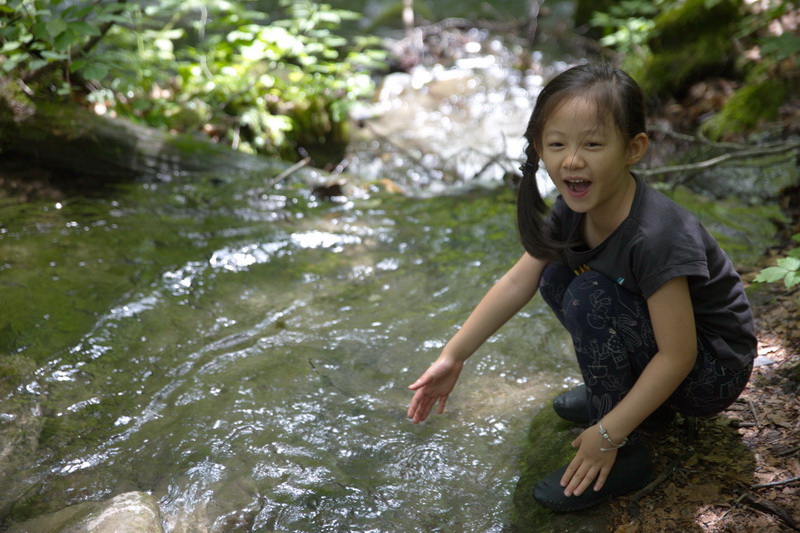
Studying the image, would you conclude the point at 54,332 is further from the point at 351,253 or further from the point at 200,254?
the point at 351,253

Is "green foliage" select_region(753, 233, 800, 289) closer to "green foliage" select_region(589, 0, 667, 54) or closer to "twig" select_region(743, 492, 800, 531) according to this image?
"twig" select_region(743, 492, 800, 531)

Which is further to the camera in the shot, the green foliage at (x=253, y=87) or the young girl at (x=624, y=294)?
the green foliage at (x=253, y=87)

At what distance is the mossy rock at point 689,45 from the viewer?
19.4 feet

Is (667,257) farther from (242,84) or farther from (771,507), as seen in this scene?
(242,84)

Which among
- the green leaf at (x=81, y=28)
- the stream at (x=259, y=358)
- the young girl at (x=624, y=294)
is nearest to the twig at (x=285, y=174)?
the stream at (x=259, y=358)

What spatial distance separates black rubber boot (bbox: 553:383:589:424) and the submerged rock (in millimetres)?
1332

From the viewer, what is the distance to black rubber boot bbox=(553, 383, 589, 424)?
2.11 m

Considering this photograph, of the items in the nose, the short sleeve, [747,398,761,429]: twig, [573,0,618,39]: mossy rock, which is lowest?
[747,398,761,429]: twig

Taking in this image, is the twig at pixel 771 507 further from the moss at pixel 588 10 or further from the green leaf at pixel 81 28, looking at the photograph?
the moss at pixel 588 10

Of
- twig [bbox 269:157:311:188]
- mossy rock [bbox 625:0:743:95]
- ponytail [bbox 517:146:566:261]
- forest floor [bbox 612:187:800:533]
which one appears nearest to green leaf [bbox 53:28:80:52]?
twig [bbox 269:157:311:188]

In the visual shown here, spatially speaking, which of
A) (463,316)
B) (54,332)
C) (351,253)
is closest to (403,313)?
(463,316)

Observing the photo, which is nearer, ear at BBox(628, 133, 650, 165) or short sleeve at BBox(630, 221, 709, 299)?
short sleeve at BBox(630, 221, 709, 299)

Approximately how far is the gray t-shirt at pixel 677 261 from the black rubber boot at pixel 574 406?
1.55 feet

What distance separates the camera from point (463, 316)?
121 inches
